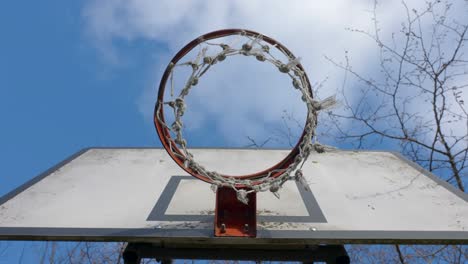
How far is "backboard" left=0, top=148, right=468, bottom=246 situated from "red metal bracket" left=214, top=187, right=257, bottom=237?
0.04 metres

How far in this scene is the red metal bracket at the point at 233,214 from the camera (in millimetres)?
1845

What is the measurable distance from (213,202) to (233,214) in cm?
31

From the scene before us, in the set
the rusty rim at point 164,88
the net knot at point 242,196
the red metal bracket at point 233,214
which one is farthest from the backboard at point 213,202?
the rusty rim at point 164,88

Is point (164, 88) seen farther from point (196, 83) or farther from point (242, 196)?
point (242, 196)

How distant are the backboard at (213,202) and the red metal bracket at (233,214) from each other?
0.14 ft

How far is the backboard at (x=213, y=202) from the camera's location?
74.9 inches

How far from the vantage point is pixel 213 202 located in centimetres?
219

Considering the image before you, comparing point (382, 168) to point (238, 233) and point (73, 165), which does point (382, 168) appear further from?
point (73, 165)

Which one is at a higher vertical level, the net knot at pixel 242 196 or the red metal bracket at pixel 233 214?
the net knot at pixel 242 196

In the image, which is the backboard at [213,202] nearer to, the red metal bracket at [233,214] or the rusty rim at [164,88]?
the red metal bracket at [233,214]

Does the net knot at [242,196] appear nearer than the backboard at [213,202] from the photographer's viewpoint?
Yes

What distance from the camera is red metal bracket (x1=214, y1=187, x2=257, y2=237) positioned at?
1.84 m

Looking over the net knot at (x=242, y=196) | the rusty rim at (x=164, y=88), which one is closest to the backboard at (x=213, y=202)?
the net knot at (x=242, y=196)

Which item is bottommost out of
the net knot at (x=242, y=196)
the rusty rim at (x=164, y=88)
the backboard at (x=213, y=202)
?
the backboard at (x=213, y=202)
